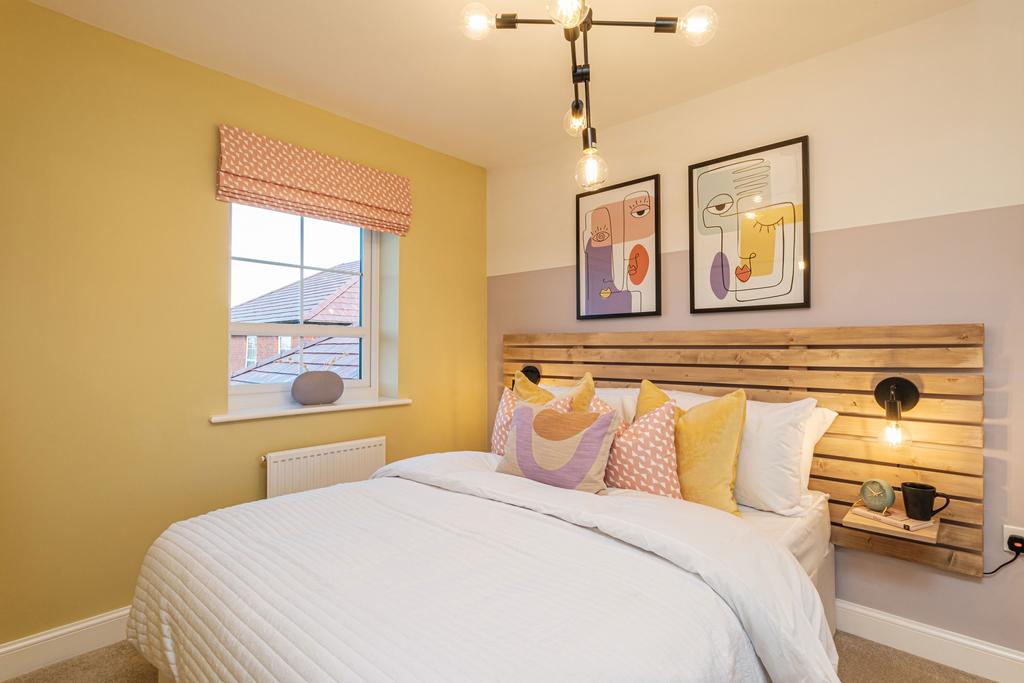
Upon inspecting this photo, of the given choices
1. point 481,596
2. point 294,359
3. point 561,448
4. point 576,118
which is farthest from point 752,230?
point 294,359

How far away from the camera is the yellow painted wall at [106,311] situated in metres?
1.89

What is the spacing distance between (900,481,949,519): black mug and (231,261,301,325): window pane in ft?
9.51

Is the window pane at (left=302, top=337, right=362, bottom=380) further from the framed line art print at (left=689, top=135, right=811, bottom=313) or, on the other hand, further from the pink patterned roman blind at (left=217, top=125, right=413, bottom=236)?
the framed line art print at (left=689, top=135, right=811, bottom=313)

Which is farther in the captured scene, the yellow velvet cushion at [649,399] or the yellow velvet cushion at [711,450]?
the yellow velvet cushion at [649,399]

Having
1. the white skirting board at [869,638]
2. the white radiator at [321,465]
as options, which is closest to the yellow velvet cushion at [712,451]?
the white skirting board at [869,638]

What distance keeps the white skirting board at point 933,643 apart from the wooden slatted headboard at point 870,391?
0.28 meters

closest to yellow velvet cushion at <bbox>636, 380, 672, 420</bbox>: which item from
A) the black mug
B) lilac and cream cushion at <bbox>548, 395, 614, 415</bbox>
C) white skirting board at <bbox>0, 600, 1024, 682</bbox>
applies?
lilac and cream cushion at <bbox>548, 395, 614, 415</bbox>

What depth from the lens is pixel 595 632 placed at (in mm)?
1010

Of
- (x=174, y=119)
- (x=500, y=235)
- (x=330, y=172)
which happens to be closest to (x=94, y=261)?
(x=174, y=119)

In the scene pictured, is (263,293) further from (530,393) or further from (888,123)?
(888,123)

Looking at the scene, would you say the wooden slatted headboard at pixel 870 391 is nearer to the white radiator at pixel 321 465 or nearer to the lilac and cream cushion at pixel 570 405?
the lilac and cream cushion at pixel 570 405

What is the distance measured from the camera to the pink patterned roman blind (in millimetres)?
2375

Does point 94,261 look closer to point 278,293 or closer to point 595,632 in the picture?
point 278,293

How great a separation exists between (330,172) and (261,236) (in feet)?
1.65
